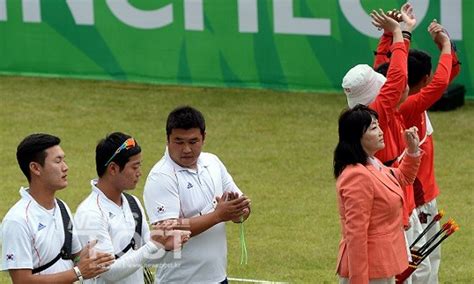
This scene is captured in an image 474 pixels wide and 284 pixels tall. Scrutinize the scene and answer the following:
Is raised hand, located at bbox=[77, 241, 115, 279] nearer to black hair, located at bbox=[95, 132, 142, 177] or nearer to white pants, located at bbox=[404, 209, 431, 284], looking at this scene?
black hair, located at bbox=[95, 132, 142, 177]

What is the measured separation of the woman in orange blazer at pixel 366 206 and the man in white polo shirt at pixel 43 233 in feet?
4.52

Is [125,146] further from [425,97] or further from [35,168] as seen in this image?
[425,97]

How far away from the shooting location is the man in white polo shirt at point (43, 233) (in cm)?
628

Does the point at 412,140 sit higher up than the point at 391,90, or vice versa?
the point at 391,90

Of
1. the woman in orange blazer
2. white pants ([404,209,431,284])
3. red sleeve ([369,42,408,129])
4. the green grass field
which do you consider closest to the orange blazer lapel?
the woman in orange blazer

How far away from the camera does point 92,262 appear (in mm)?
6312

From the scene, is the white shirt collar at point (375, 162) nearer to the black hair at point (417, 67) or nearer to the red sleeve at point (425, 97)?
the red sleeve at point (425, 97)

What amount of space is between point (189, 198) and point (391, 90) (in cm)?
158

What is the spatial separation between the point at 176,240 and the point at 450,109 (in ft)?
29.8

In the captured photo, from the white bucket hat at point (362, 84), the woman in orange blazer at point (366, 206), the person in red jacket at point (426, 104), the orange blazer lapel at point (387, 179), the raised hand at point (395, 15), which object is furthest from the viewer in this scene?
the person in red jacket at point (426, 104)

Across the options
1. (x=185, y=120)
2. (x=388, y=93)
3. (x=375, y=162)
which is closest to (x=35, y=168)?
→ (x=185, y=120)

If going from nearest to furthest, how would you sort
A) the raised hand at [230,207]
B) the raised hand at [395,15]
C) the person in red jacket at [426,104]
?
the raised hand at [230,207] < the raised hand at [395,15] < the person in red jacket at [426,104]

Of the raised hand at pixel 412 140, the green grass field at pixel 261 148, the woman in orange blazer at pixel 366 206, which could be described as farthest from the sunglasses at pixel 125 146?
the green grass field at pixel 261 148

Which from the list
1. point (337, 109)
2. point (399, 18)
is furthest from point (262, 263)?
point (337, 109)
